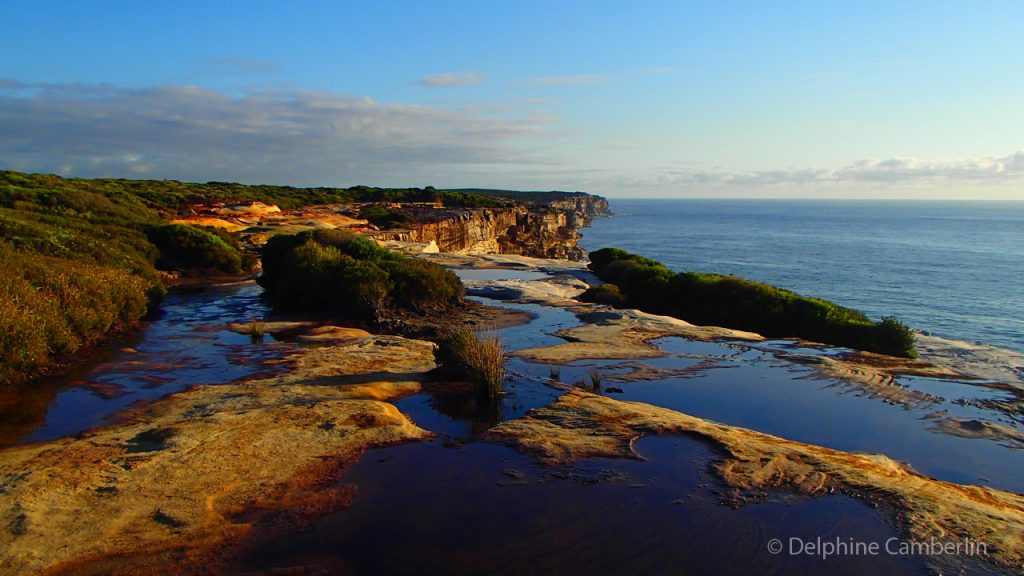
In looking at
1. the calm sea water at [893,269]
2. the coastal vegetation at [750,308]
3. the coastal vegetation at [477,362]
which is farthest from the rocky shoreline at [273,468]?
the calm sea water at [893,269]

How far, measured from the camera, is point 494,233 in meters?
71.4

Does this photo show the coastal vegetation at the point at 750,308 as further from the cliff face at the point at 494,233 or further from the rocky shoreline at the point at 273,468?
the cliff face at the point at 494,233

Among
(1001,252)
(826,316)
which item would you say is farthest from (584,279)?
(1001,252)

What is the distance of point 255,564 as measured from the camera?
6.09 m

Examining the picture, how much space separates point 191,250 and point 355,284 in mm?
16422

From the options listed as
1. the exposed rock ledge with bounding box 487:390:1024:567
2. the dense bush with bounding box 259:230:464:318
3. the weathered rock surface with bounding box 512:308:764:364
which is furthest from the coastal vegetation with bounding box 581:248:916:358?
the exposed rock ledge with bounding box 487:390:1024:567

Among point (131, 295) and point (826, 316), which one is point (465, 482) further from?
point (826, 316)

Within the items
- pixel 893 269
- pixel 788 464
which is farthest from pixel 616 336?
pixel 893 269

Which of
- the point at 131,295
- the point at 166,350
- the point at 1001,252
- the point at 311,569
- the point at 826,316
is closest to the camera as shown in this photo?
the point at 311,569

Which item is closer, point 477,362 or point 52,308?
point 477,362

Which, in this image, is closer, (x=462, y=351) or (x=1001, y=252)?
(x=462, y=351)

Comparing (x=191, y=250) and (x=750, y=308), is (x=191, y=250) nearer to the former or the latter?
(x=191, y=250)

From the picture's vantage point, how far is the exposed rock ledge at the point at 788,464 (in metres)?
7.07

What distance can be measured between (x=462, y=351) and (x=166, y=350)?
7768 millimetres
